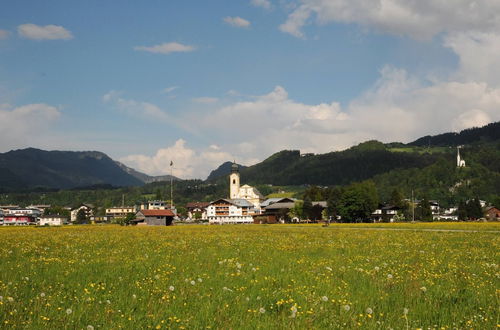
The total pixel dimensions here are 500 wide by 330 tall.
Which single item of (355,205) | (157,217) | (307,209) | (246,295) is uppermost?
(355,205)

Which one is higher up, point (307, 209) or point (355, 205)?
point (355, 205)

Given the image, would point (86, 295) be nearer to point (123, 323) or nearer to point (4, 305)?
point (4, 305)

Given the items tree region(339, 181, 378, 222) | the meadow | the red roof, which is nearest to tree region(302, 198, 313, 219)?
tree region(339, 181, 378, 222)

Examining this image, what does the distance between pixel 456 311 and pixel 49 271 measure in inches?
476

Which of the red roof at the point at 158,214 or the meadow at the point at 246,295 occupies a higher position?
the meadow at the point at 246,295

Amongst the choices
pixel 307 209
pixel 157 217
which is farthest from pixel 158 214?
pixel 307 209

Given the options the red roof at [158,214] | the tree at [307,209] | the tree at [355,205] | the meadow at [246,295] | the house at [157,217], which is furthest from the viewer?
the tree at [307,209]

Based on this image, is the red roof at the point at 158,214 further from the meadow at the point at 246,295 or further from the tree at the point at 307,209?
the meadow at the point at 246,295

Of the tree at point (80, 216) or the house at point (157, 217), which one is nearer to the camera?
the house at point (157, 217)

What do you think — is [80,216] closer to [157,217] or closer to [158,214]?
[157,217]

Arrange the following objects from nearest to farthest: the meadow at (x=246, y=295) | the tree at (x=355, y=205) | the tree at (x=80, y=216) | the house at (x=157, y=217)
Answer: the meadow at (x=246, y=295)
the house at (x=157, y=217)
the tree at (x=355, y=205)
the tree at (x=80, y=216)

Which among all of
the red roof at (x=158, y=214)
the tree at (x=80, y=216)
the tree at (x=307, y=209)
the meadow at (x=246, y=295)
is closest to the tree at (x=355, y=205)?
the tree at (x=307, y=209)

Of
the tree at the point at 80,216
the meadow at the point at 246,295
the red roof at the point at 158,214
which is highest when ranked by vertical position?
the meadow at the point at 246,295

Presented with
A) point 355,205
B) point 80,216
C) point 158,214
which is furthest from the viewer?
point 80,216
